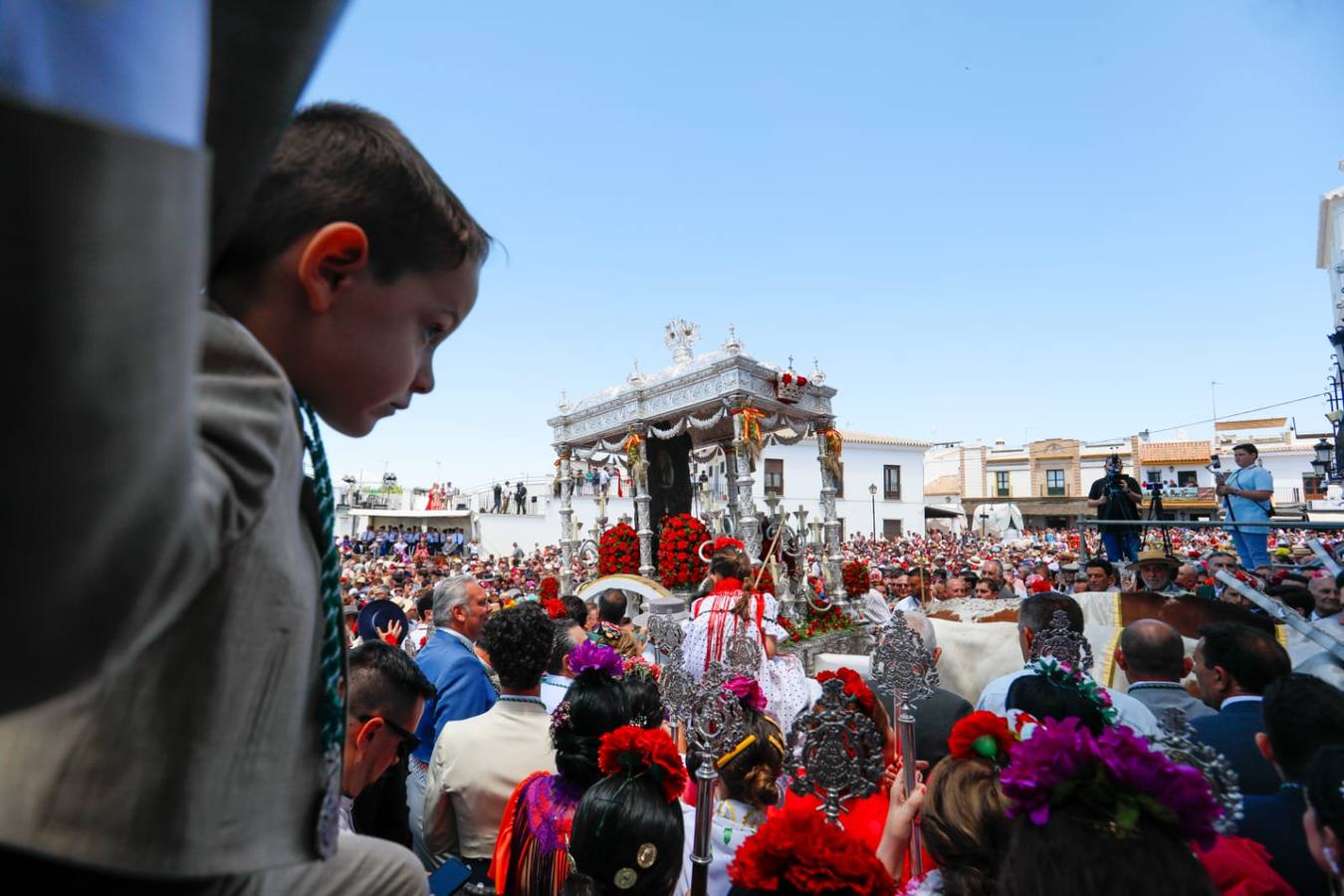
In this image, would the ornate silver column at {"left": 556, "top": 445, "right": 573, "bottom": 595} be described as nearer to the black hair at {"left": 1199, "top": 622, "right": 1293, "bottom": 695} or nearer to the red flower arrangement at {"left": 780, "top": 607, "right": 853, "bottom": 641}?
the red flower arrangement at {"left": 780, "top": 607, "right": 853, "bottom": 641}

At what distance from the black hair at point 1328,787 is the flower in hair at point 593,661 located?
223cm

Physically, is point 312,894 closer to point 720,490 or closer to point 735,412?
point 735,412

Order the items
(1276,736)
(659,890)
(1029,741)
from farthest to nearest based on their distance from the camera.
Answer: (1276,736)
(659,890)
(1029,741)

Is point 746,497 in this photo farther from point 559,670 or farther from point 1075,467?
point 1075,467

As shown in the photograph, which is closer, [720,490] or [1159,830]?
[1159,830]

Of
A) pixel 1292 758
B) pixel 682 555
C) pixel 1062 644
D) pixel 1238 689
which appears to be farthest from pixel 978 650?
pixel 682 555

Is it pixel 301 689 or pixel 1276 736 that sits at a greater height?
pixel 301 689

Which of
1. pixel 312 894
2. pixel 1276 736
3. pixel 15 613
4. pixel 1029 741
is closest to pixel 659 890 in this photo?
pixel 1029 741

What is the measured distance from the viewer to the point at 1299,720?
103 inches

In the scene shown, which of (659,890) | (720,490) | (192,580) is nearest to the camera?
(192,580)

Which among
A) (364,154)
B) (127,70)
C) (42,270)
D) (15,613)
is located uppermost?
(364,154)

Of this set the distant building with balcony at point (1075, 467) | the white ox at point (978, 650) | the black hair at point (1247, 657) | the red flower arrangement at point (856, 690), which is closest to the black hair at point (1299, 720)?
the black hair at point (1247, 657)

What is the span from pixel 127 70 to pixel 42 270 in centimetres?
12

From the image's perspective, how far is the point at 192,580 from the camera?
534 millimetres
